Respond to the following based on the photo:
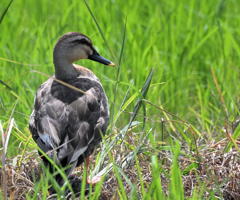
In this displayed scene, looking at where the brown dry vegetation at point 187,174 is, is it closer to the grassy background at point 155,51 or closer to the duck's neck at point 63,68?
the grassy background at point 155,51

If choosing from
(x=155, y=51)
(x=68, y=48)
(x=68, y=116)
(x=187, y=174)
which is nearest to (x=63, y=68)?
(x=68, y=48)

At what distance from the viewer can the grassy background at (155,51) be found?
426 centimetres

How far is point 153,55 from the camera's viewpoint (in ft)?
16.8

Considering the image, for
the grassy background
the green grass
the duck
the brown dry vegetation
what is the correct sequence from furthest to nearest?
the grassy background
the green grass
the duck
the brown dry vegetation

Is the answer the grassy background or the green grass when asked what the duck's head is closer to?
the green grass

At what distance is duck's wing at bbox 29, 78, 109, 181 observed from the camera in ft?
9.49

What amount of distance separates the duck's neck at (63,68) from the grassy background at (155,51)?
0.49 meters

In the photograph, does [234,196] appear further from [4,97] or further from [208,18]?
[208,18]

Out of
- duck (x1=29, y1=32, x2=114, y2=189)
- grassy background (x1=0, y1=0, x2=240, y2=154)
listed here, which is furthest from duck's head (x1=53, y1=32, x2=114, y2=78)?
grassy background (x1=0, y1=0, x2=240, y2=154)

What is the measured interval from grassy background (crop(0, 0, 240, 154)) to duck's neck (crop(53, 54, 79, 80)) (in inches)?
19.1

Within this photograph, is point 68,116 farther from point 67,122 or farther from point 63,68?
point 63,68

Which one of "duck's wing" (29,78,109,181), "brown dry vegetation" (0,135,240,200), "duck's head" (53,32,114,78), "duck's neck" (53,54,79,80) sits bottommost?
"brown dry vegetation" (0,135,240,200)

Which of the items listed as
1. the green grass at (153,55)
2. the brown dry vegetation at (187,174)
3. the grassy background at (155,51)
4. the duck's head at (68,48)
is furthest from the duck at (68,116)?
the grassy background at (155,51)

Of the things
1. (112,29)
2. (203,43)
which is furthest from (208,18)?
(112,29)
